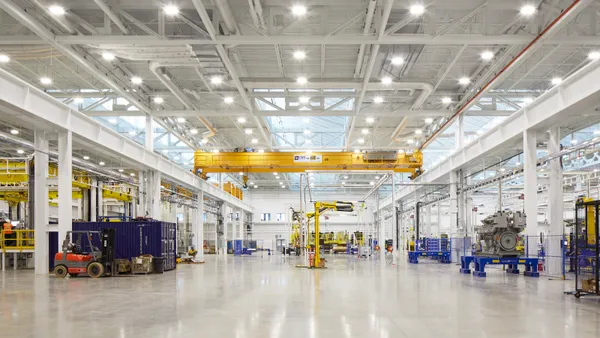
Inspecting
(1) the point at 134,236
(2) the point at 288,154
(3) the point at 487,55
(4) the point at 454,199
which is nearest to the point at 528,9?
(3) the point at 487,55

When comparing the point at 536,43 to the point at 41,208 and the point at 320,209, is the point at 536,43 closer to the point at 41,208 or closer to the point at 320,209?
the point at 320,209

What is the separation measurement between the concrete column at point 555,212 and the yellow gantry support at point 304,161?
11.0 meters

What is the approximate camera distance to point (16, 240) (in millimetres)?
21719

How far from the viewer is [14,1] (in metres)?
14.1

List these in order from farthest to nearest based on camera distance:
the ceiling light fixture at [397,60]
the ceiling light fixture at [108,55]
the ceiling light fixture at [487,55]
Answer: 1. the ceiling light fixture at [397,60]
2. the ceiling light fixture at [487,55]
3. the ceiling light fixture at [108,55]


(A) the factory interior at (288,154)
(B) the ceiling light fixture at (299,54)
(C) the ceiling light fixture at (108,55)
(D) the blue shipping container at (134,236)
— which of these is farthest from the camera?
(D) the blue shipping container at (134,236)

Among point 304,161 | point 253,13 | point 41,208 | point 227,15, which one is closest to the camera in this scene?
point 253,13

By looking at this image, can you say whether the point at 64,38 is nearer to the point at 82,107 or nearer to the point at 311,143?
the point at 82,107

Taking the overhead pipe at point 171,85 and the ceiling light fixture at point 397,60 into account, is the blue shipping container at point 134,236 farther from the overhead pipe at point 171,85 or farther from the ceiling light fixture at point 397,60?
the ceiling light fixture at point 397,60

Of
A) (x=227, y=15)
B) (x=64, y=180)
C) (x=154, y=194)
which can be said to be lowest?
(x=154, y=194)

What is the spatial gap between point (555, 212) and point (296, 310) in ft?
40.6

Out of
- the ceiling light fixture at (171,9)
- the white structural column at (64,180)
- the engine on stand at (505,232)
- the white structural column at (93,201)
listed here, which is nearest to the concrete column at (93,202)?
the white structural column at (93,201)

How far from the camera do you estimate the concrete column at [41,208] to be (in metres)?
17.5

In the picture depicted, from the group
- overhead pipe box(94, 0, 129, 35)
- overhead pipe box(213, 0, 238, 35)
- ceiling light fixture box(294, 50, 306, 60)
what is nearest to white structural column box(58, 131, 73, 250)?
overhead pipe box(94, 0, 129, 35)
